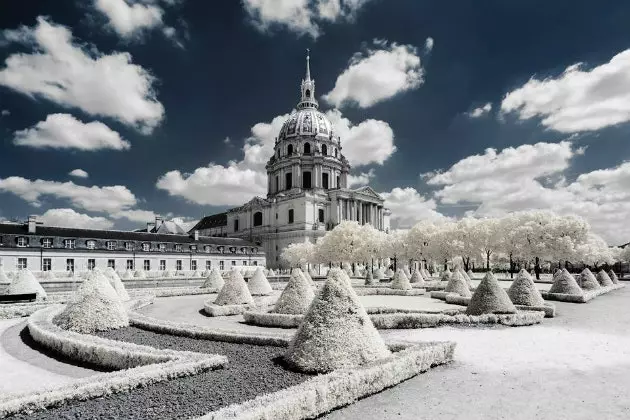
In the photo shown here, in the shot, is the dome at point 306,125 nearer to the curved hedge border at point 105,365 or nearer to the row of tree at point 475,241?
the row of tree at point 475,241

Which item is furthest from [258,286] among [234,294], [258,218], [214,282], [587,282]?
[258,218]

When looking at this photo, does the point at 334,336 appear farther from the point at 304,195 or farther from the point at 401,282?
the point at 304,195

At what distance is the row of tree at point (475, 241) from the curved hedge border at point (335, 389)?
50667 mm

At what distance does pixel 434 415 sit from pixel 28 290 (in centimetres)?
3180

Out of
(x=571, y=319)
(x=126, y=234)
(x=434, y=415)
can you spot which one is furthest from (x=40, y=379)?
(x=126, y=234)

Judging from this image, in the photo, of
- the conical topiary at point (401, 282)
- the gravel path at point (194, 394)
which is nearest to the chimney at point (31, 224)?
the conical topiary at point (401, 282)

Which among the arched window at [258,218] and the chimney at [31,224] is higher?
the arched window at [258,218]

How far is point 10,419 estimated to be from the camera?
7.36 metres

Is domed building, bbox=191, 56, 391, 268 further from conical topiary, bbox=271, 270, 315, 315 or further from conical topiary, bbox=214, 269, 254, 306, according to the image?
conical topiary, bbox=271, 270, 315, 315

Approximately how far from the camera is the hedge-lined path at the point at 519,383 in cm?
785

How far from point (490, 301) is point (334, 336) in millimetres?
12059

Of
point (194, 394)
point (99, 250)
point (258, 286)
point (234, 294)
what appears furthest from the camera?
point (99, 250)

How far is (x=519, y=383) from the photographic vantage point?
9609 mm

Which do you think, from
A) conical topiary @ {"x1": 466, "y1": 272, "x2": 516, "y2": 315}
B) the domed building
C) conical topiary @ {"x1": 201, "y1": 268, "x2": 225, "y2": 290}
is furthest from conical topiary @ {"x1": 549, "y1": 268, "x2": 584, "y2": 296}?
the domed building
